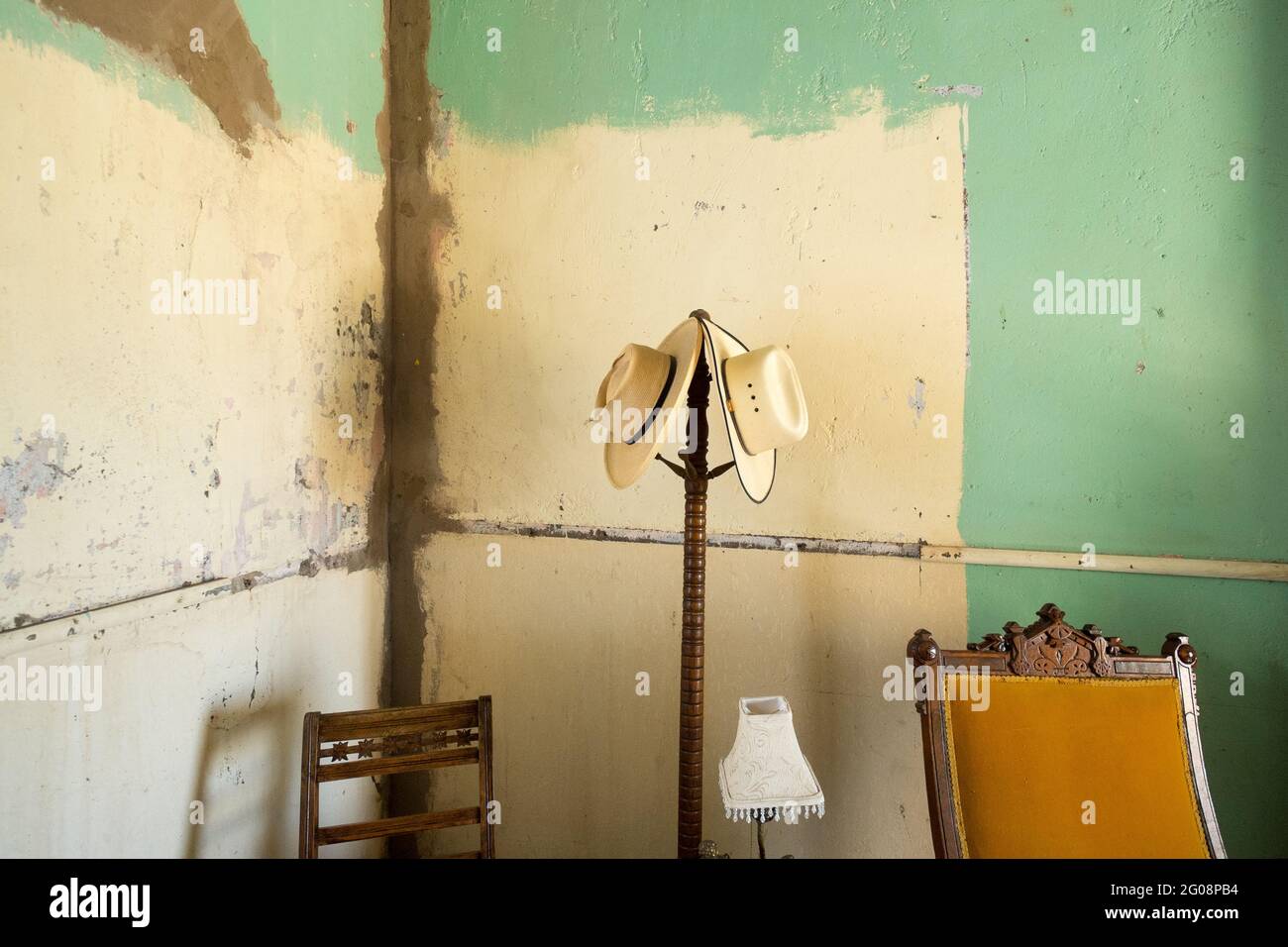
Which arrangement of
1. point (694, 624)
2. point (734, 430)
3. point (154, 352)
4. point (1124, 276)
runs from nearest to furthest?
point (154, 352) → point (734, 430) → point (694, 624) → point (1124, 276)

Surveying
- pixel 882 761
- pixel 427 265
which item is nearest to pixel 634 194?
pixel 427 265

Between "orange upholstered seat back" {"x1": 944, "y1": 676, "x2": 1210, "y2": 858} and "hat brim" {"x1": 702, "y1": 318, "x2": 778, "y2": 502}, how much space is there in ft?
2.26

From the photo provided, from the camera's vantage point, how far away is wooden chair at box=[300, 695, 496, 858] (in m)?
1.80

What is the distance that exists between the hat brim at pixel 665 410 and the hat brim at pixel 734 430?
41 millimetres

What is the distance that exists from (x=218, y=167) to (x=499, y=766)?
1985 mm

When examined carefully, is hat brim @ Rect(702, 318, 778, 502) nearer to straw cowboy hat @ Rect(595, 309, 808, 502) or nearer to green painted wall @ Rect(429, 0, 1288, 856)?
straw cowboy hat @ Rect(595, 309, 808, 502)

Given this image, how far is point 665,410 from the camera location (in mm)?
1716

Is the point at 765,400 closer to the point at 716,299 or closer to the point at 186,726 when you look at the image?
the point at 716,299

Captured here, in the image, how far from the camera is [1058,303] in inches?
83.5

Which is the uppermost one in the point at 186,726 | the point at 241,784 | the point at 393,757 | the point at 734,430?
the point at 734,430

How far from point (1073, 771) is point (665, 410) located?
130cm

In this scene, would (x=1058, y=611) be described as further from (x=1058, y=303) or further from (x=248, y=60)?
(x=248, y=60)

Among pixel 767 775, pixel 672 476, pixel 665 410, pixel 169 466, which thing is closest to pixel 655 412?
pixel 665 410

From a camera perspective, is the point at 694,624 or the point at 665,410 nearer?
the point at 665,410
